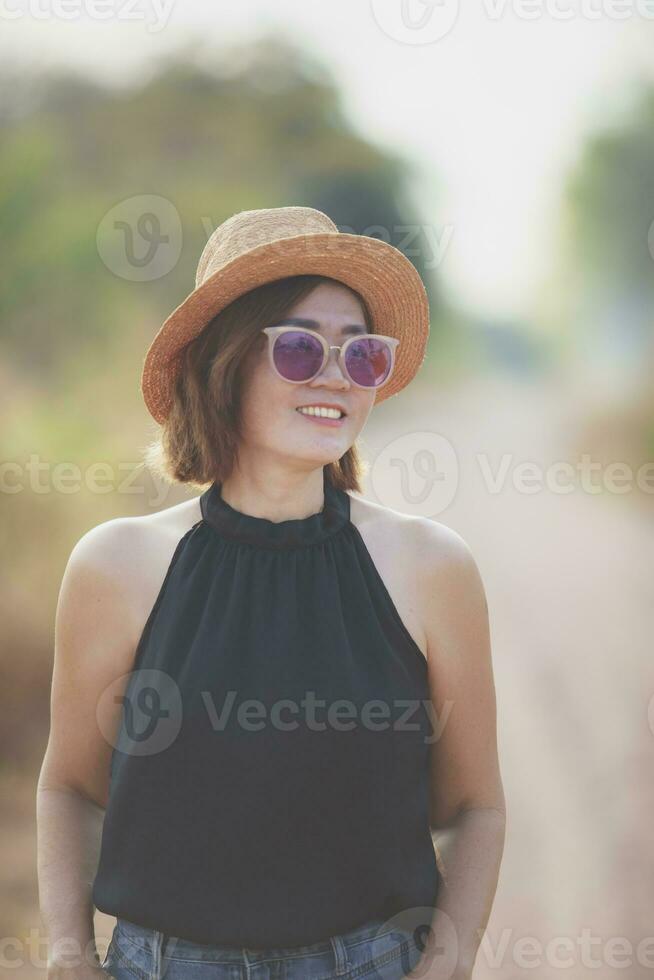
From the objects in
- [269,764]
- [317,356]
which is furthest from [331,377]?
[269,764]

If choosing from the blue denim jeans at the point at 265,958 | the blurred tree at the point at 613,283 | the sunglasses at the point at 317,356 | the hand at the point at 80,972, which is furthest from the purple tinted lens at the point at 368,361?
the blurred tree at the point at 613,283

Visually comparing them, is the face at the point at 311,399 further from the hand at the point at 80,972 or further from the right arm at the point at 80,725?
the hand at the point at 80,972

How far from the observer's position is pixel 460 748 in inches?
81.5

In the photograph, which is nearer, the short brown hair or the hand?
the hand

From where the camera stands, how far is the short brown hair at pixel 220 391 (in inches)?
80.2

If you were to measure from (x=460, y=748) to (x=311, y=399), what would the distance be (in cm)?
72

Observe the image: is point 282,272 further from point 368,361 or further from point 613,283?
point 613,283

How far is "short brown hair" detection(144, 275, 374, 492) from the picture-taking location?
2037 mm

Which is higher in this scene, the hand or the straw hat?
the straw hat

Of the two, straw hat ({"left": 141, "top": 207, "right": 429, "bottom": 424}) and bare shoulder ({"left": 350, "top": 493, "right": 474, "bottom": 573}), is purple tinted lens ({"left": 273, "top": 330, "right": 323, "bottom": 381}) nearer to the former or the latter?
straw hat ({"left": 141, "top": 207, "right": 429, "bottom": 424})

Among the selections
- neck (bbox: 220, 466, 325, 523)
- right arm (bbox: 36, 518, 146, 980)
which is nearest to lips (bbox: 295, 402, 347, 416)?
neck (bbox: 220, 466, 325, 523)

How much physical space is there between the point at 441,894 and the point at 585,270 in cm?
1361

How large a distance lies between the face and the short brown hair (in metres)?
0.02

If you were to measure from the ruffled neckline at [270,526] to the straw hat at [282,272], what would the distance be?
0.32 meters
